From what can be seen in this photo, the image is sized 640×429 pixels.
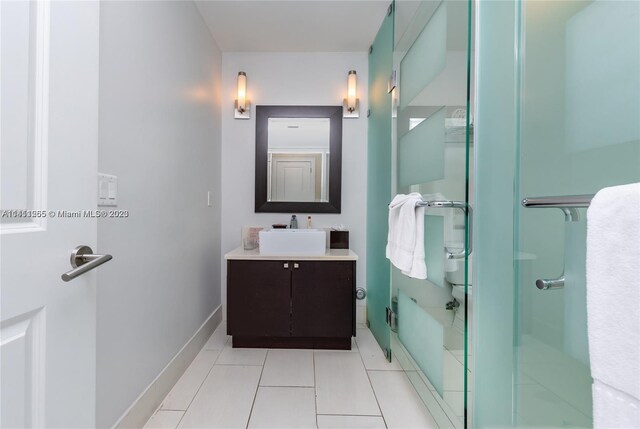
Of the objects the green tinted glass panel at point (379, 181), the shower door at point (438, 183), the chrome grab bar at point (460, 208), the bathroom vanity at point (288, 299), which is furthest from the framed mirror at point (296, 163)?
the chrome grab bar at point (460, 208)

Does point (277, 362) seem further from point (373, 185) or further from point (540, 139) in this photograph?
point (540, 139)

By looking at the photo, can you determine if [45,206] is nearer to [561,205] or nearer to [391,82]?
[561,205]

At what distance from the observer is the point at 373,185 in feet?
7.97

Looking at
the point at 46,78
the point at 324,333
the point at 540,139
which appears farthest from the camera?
the point at 324,333

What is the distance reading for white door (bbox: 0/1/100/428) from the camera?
55 centimetres

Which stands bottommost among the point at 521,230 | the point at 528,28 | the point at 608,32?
the point at 521,230

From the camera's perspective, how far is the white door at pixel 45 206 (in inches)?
21.6

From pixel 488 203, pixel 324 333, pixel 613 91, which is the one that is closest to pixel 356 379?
pixel 324 333

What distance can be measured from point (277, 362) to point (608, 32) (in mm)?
2115

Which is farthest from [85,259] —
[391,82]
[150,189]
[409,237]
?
[391,82]

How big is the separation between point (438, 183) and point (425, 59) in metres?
0.62

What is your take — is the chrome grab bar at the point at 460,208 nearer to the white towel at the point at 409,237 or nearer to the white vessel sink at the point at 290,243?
the white towel at the point at 409,237

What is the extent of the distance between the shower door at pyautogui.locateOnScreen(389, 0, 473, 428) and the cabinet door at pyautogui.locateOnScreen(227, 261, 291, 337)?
0.81 m

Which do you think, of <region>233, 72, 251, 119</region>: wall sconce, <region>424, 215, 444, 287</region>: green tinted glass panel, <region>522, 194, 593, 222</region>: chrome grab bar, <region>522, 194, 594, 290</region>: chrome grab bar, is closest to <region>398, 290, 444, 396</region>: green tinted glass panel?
<region>424, 215, 444, 287</region>: green tinted glass panel
